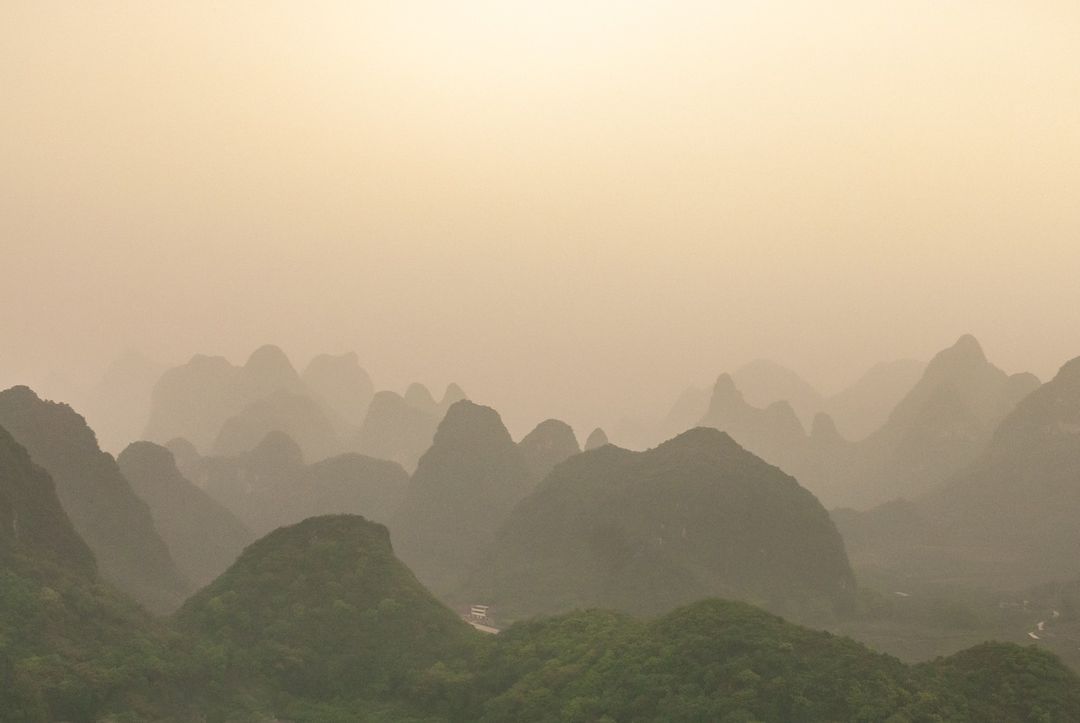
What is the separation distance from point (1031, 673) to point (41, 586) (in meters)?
45.4

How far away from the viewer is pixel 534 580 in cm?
9300

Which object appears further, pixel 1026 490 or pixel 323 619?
pixel 1026 490

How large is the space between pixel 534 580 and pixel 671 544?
13315 millimetres

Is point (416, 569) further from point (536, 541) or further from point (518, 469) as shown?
point (518, 469)

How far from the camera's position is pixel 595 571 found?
92750mm

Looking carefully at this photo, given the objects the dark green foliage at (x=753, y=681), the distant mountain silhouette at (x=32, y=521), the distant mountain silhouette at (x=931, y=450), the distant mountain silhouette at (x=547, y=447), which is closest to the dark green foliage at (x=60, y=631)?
the distant mountain silhouette at (x=32, y=521)

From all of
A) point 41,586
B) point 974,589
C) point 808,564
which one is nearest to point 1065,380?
point 974,589

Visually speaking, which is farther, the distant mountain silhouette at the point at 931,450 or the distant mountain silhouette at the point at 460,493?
the distant mountain silhouette at the point at 931,450

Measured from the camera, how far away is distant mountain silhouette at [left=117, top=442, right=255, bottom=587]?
10325 centimetres

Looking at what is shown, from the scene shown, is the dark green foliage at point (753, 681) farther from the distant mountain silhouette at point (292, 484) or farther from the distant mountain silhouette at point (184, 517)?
the distant mountain silhouette at point (292, 484)

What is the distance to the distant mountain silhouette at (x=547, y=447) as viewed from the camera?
143 m

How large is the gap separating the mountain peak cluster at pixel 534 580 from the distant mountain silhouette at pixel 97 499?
215 mm

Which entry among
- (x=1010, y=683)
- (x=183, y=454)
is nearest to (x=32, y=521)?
(x=1010, y=683)

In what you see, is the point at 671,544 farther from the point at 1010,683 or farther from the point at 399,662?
the point at 1010,683
